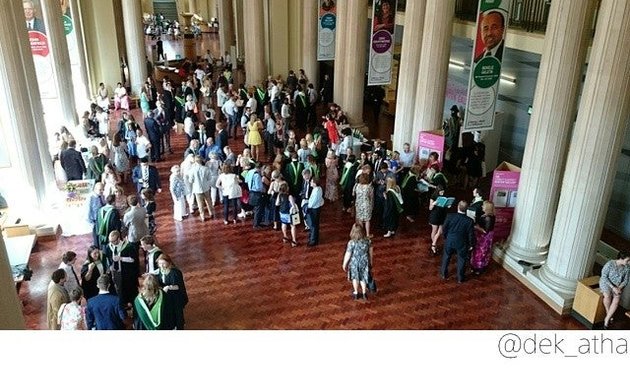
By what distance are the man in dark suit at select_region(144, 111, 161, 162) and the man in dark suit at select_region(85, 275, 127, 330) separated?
734 cm

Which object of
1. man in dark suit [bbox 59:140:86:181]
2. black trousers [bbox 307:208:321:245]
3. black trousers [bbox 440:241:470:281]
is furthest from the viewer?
man in dark suit [bbox 59:140:86:181]

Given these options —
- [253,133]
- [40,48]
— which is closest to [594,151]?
[253,133]

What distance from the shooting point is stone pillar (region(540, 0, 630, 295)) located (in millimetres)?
6816

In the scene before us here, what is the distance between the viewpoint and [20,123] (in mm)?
9562

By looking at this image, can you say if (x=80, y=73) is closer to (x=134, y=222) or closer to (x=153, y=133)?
(x=153, y=133)

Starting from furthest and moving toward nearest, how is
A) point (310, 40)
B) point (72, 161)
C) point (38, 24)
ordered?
point (310, 40) < point (38, 24) < point (72, 161)

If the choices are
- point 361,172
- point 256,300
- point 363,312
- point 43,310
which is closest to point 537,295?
point 363,312

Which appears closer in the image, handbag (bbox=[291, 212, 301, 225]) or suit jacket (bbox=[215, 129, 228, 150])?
handbag (bbox=[291, 212, 301, 225])

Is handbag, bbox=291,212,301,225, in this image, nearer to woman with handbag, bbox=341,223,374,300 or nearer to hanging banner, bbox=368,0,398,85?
woman with handbag, bbox=341,223,374,300

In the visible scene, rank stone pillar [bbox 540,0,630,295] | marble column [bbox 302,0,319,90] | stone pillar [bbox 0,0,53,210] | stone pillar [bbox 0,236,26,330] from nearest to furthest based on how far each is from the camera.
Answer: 1. stone pillar [bbox 0,236,26,330]
2. stone pillar [bbox 540,0,630,295]
3. stone pillar [bbox 0,0,53,210]
4. marble column [bbox 302,0,319,90]

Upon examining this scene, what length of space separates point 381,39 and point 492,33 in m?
4.52

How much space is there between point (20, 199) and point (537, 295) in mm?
8685

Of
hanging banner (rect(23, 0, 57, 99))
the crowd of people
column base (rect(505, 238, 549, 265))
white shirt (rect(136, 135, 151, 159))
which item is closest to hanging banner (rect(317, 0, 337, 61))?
the crowd of people
